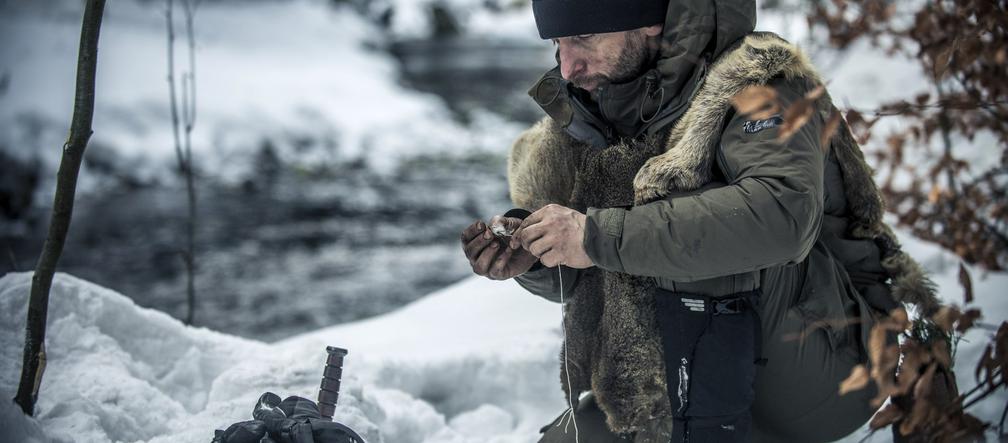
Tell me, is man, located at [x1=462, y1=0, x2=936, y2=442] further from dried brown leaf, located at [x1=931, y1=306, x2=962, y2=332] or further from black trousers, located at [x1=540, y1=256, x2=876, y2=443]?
dried brown leaf, located at [x1=931, y1=306, x2=962, y2=332]

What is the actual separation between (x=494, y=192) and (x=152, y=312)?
21.7ft

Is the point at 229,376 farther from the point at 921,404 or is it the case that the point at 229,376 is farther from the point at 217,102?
the point at 217,102

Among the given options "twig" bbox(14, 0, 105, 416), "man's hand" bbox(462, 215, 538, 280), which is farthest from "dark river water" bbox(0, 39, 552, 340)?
"man's hand" bbox(462, 215, 538, 280)

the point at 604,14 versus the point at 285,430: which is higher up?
the point at 604,14

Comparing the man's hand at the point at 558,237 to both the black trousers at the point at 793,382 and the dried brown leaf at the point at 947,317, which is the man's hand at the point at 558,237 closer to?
the black trousers at the point at 793,382

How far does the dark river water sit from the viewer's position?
6.52 metres

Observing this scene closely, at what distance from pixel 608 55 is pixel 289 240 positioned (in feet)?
20.2

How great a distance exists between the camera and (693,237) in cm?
181

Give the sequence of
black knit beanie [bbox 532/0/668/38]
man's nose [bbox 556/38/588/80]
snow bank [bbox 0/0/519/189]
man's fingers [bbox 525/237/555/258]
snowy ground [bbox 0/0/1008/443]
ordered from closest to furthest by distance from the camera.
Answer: man's fingers [bbox 525/237/555/258] → black knit beanie [bbox 532/0/668/38] → man's nose [bbox 556/38/588/80] → snowy ground [bbox 0/0/1008/443] → snow bank [bbox 0/0/519/189]

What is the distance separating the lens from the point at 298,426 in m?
1.96

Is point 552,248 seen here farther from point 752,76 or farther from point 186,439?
point 186,439

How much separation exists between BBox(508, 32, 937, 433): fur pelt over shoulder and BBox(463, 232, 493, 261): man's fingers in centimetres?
29

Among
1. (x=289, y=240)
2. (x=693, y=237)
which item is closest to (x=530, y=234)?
(x=693, y=237)

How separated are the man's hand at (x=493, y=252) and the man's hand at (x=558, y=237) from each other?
156mm
